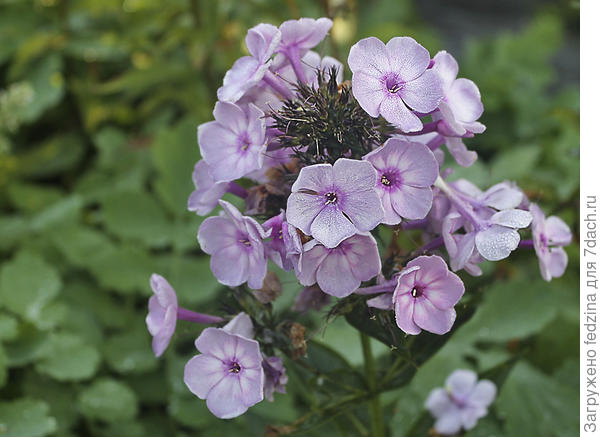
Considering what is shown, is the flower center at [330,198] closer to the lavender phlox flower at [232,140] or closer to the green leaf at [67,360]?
the lavender phlox flower at [232,140]

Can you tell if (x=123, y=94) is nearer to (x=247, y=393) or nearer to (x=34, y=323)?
(x=34, y=323)

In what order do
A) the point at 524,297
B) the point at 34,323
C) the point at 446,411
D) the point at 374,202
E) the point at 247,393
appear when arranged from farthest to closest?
1. the point at 524,297
2. the point at 34,323
3. the point at 446,411
4. the point at 247,393
5. the point at 374,202

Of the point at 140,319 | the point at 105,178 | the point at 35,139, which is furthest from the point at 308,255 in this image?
the point at 35,139

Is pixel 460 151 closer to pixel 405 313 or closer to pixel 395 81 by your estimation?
pixel 395 81

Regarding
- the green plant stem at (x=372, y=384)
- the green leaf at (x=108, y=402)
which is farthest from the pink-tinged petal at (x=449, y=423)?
the green leaf at (x=108, y=402)

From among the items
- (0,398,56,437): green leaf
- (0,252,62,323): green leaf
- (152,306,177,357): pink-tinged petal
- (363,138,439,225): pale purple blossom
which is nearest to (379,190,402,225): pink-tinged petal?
(363,138,439,225): pale purple blossom

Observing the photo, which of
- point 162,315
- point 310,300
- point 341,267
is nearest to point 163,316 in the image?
point 162,315
